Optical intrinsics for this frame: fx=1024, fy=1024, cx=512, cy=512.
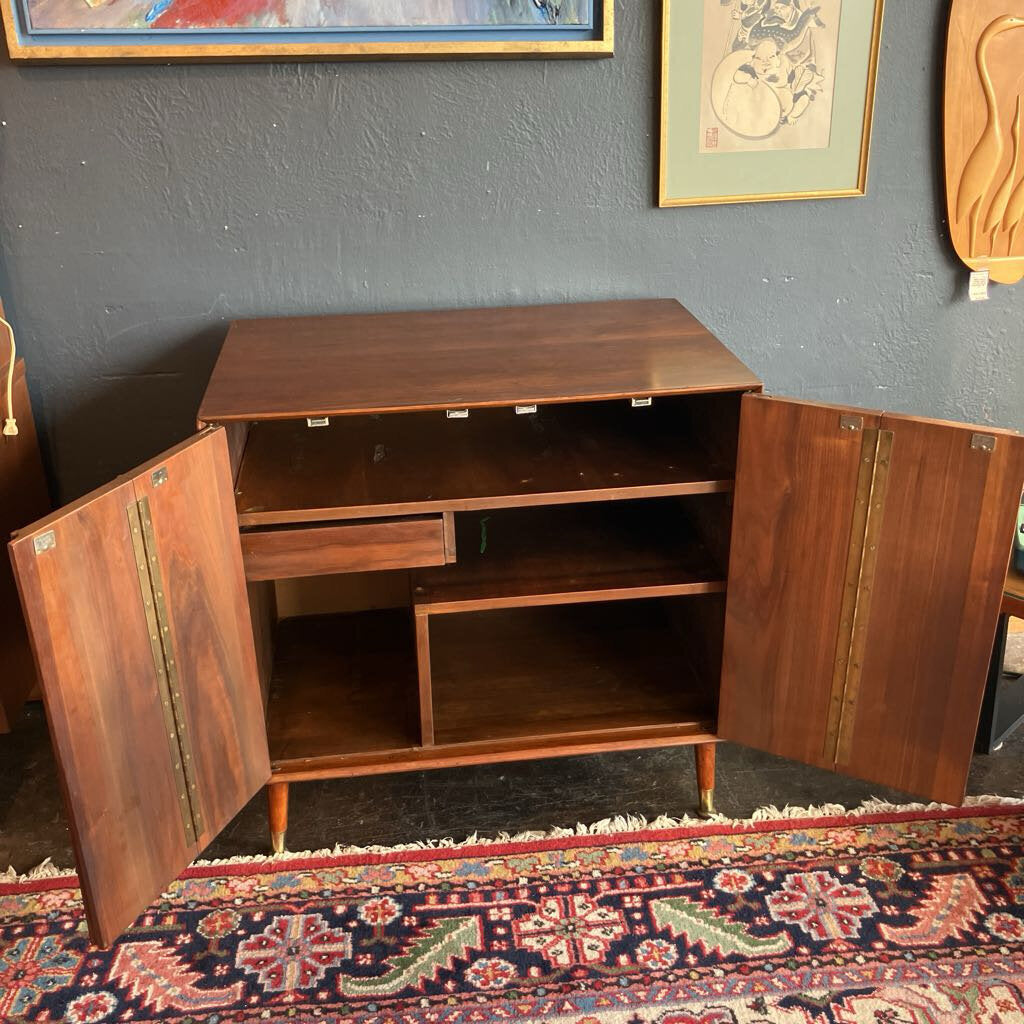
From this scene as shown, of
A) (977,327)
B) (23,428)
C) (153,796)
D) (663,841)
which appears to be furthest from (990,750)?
(23,428)

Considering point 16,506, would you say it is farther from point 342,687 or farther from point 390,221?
point 390,221

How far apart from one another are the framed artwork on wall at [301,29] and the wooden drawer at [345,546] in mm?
828

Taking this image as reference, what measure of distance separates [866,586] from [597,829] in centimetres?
63

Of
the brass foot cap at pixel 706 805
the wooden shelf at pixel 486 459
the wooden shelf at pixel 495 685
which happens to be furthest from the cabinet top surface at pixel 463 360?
the brass foot cap at pixel 706 805

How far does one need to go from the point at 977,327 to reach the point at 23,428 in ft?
6.16

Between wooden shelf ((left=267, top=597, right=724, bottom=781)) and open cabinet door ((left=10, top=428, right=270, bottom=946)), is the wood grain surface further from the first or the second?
open cabinet door ((left=10, top=428, right=270, bottom=946))

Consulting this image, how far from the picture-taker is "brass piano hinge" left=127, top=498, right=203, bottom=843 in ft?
4.22

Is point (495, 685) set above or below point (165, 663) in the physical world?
below

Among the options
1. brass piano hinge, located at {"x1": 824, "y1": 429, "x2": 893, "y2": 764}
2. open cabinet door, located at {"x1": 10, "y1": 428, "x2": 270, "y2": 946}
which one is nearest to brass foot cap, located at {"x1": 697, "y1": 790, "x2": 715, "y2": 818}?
brass piano hinge, located at {"x1": 824, "y1": 429, "x2": 893, "y2": 764}

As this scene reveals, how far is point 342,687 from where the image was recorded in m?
1.84

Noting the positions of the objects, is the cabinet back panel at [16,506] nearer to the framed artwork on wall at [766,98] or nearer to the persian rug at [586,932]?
the persian rug at [586,932]

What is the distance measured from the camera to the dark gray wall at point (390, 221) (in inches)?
69.9

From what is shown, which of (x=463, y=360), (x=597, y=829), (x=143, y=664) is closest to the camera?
(x=143, y=664)

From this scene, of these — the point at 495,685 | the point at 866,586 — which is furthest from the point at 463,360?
the point at 866,586
